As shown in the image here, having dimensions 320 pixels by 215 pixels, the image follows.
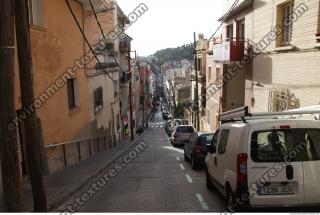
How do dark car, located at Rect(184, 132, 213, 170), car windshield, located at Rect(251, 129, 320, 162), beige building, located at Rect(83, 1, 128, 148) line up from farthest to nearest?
beige building, located at Rect(83, 1, 128, 148), dark car, located at Rect(184, 132, 213, 170), car windshield, located at Rect(251, 129, 320, 162)

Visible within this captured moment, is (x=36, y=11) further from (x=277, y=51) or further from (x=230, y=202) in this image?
(x=230, y=202)

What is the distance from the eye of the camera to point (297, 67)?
42.9 feet

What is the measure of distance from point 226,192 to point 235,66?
56.8ft

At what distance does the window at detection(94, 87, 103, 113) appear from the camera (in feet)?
73.5

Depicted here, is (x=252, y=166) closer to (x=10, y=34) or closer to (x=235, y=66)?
(x=10, y=34)

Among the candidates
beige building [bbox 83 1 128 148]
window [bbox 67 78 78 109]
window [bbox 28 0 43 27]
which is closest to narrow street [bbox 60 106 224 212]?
window [bbox 67 78 78 109]

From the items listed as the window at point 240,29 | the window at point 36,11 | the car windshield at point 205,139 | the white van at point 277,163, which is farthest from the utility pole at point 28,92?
the window at point 240,29

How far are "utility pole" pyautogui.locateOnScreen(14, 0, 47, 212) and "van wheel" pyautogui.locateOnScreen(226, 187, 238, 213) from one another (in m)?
3.55

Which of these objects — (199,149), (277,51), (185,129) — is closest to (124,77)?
(185,129)

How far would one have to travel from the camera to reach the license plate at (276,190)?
259 inches

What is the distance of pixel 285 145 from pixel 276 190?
2.51ft

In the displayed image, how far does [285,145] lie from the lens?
6758 mm

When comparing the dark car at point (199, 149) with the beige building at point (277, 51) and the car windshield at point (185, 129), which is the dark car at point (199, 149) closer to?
the beige building at point (277, 51)

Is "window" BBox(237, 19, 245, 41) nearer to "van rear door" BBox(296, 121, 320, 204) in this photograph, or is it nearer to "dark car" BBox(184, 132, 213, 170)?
"dark car" BBox(184, 132, 213, 170)
